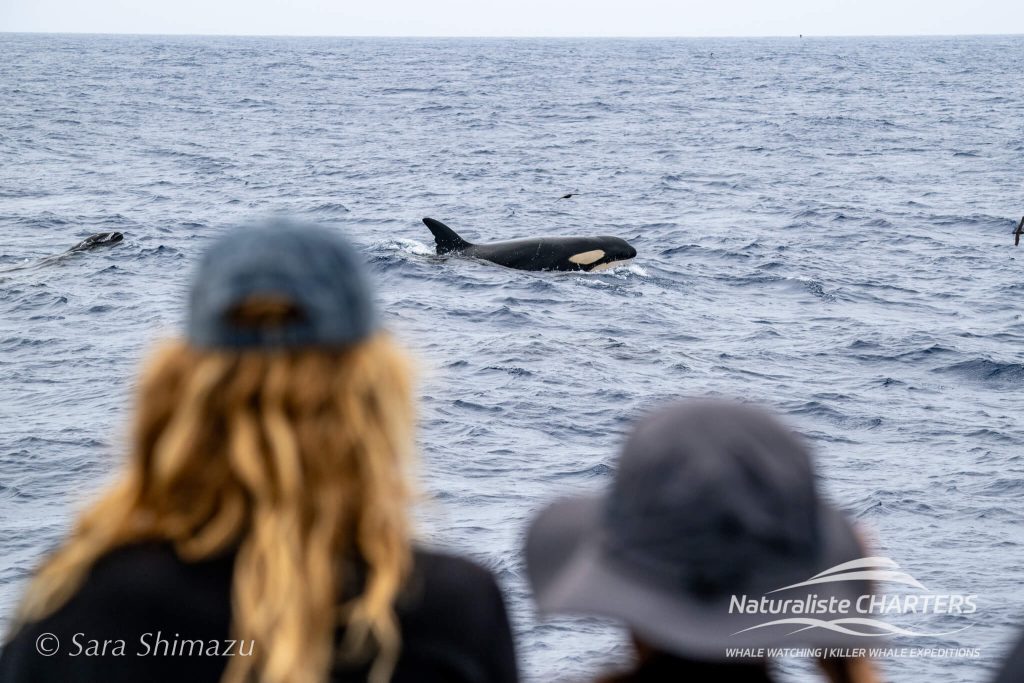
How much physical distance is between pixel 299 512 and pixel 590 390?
13516 millimetres

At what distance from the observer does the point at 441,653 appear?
2.41 m

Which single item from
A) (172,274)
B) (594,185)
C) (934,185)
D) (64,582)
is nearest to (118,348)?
(172,274)

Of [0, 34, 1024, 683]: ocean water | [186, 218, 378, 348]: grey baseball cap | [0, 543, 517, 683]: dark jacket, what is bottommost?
[0, 34, 1024, 683]: ocean water

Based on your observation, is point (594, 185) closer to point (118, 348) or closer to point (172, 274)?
point (172, 274)

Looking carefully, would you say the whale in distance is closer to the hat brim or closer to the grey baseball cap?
the grey baseball cap

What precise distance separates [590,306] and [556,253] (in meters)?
3.23

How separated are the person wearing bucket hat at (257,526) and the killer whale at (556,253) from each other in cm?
2141

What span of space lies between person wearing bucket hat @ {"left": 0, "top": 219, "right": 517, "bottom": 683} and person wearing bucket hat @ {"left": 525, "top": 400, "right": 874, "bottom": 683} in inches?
13.6

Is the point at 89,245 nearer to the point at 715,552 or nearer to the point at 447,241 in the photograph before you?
the point at 447,241

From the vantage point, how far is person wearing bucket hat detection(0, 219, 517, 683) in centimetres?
230

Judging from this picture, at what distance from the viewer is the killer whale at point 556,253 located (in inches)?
938

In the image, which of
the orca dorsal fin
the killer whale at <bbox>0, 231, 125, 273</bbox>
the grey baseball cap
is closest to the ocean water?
the killer whale at <bbox>0, 231, 125, 273</bbox>

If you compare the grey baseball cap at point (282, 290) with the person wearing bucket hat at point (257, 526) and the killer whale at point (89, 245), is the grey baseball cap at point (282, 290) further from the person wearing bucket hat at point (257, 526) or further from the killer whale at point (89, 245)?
the killer whale at point (89, 245)

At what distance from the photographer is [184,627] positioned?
2346mm
